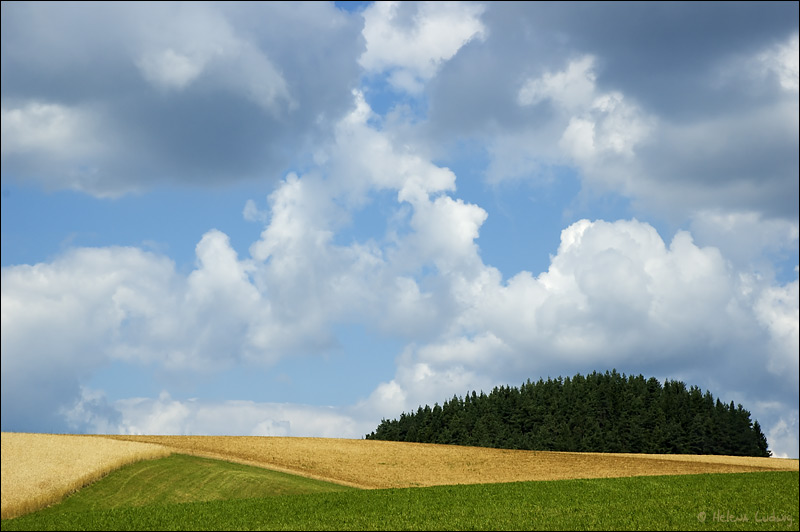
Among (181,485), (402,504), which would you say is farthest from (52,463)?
(402,504)

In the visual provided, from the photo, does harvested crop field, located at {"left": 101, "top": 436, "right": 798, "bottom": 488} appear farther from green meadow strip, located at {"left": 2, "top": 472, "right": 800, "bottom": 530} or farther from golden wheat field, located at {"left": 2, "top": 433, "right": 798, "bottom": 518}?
green meadow strip, located at {"left": 2, "top": 472, "right": 800, "bottom": 530}

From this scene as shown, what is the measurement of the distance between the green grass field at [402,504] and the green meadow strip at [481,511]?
0.05 m

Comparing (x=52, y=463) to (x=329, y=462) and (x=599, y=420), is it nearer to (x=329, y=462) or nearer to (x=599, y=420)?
(x=329, y=462)

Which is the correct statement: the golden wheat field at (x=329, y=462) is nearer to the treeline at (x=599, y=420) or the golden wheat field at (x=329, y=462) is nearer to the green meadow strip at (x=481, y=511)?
the green meadow strip at (x=481, y=511)

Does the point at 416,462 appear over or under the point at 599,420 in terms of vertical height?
under

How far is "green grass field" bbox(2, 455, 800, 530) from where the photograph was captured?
95.5 ft

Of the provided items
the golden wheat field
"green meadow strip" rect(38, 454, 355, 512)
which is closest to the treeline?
the golden wheat field

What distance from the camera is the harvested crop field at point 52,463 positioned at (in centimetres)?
3350

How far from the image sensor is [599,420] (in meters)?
103

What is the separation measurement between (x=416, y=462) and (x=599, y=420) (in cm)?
5877

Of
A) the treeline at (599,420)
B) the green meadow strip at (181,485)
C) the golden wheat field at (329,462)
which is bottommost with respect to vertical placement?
the green meadow strip at (181,485)

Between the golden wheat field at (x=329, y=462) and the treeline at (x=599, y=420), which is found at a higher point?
the treeline at (x=599, y=420)

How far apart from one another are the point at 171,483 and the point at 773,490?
3026 cm

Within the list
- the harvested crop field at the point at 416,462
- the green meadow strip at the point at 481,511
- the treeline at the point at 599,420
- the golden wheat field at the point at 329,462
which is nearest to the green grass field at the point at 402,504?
the green meadow strip at the point at 481,511
